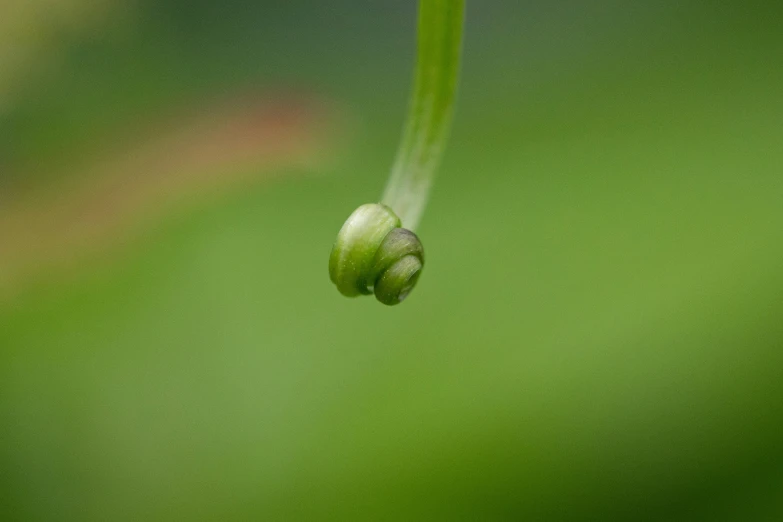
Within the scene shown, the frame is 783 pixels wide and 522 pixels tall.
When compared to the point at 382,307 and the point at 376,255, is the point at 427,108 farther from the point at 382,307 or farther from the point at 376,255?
the point at 382,307

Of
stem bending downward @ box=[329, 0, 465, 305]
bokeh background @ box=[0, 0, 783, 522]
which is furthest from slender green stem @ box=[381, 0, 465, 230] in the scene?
bokeh background @ box=[0, 0, 783, 522]

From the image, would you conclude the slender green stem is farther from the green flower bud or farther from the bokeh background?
the bokeh background

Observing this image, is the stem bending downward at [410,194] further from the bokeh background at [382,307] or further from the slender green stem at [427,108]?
the bokeh background at [382,307]

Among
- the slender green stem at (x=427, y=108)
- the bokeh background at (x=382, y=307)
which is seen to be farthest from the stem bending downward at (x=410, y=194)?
the bokeh background at (x=382, y=307)

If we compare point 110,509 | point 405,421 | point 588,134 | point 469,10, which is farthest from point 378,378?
point 469,10

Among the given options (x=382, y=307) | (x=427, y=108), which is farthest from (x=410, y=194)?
(x=382, y=307)

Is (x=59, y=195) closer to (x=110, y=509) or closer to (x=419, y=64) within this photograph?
(x=110, y=509)
